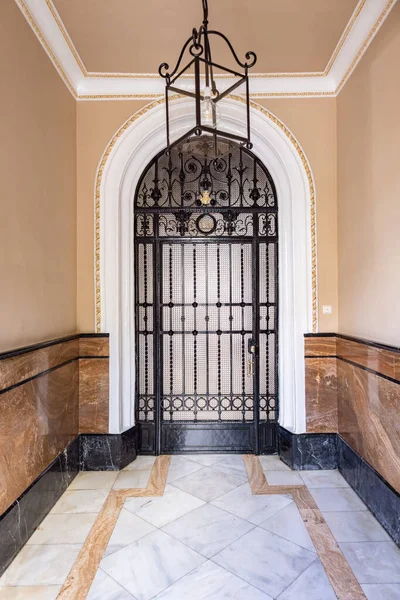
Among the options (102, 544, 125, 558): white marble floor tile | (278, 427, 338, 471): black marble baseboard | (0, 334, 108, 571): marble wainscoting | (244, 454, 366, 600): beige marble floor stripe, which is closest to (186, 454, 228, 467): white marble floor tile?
(244, 454, 366, 600): beige marble floor stripe

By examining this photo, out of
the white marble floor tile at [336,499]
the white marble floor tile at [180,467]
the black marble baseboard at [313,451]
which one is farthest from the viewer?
the black marble baseboard at [313,451]

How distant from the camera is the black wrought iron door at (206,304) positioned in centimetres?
341

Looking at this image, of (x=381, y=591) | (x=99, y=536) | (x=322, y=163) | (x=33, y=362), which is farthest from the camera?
(x=322, y=163)

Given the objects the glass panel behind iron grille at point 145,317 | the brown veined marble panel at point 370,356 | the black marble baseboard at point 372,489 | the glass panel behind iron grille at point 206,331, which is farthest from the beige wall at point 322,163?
the glass panel behind iron grille at point 145,317

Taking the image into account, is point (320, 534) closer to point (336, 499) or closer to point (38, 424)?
point (336, 499)

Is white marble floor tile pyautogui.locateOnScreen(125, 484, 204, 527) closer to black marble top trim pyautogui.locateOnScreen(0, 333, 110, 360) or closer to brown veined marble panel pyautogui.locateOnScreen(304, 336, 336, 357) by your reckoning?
black marble top trim pyautogui.locateOnScreen(0, 333, 110, 360)

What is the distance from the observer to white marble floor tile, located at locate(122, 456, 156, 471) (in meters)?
3.14

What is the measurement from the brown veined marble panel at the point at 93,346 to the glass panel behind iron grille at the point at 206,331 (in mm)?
572

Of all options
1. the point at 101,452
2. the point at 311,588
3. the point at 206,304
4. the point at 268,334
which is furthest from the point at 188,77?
the point at 311,588

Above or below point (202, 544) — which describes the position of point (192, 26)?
above

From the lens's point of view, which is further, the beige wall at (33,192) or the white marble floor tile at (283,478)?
the white marble floor tile at (283,478)

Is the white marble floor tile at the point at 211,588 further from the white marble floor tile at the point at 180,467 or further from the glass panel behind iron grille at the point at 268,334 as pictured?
the glass panel behind iron grille at the point at 268,334

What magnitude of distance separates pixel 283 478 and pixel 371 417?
927 mm

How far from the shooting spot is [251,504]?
2.57 m
